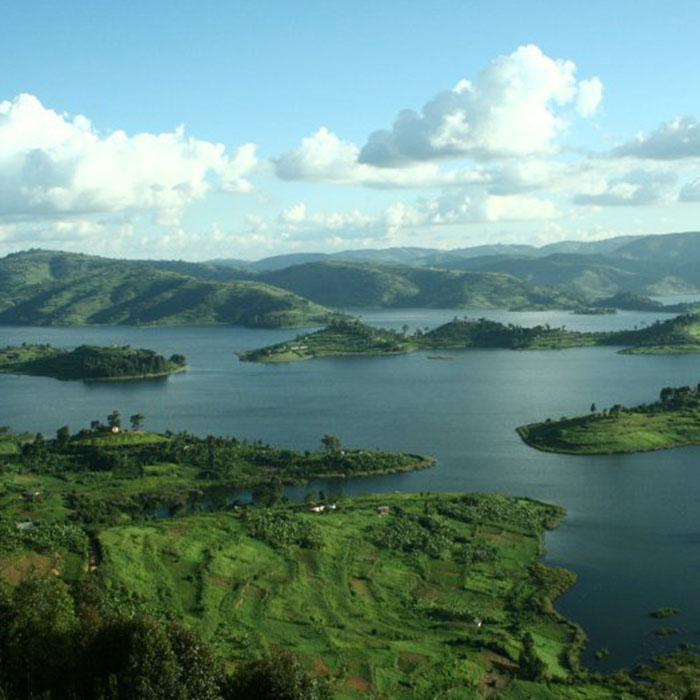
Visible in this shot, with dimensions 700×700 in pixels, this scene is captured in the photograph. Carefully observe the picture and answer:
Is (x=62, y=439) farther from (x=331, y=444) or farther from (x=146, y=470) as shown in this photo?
(x=331, y=444)

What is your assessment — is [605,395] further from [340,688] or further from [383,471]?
[340,688]

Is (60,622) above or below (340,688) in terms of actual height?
above

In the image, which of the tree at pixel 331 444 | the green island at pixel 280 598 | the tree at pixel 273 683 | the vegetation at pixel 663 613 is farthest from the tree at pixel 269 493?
the tree at pixel 273 683

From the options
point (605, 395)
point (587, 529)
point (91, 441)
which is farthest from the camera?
point (605, 395)

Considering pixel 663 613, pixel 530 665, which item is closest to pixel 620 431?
pixel 663 613

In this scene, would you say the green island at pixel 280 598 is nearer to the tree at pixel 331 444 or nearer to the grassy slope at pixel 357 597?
the grassy slope at pixel 357 597

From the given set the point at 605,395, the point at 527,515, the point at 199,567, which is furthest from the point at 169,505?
the point at 605,395

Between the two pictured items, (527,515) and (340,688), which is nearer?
(340,688)
